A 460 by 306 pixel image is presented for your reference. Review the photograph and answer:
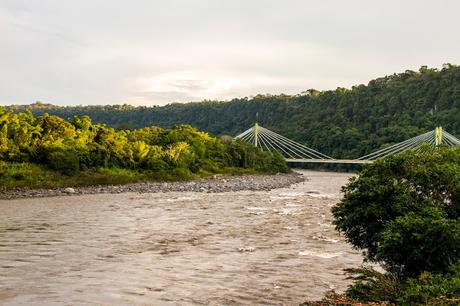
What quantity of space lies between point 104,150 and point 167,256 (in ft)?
119

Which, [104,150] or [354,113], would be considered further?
[354,113]

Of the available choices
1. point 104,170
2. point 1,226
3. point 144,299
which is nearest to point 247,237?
point 144,299

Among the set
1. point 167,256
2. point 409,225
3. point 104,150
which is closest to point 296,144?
point 104,150

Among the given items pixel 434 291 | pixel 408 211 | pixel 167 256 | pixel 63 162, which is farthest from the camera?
pixel 63 162

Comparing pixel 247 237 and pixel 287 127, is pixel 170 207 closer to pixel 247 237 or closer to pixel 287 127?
pixel 247 237

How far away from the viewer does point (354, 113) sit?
386 ft

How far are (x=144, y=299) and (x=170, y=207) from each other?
20.1 m

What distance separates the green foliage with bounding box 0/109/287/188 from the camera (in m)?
45.2

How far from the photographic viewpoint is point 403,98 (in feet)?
368

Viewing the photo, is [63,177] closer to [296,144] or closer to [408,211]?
[408,211]

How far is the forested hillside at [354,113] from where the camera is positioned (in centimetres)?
9988

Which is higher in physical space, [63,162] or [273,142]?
[273,142]

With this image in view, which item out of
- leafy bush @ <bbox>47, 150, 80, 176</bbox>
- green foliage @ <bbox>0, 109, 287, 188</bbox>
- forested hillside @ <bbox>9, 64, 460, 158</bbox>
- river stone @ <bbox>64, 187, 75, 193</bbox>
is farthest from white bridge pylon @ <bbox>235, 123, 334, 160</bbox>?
river stone @ <bbox>64, 187, 75, 193</bbox>

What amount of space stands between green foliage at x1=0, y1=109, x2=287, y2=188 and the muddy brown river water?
16.5 meters
